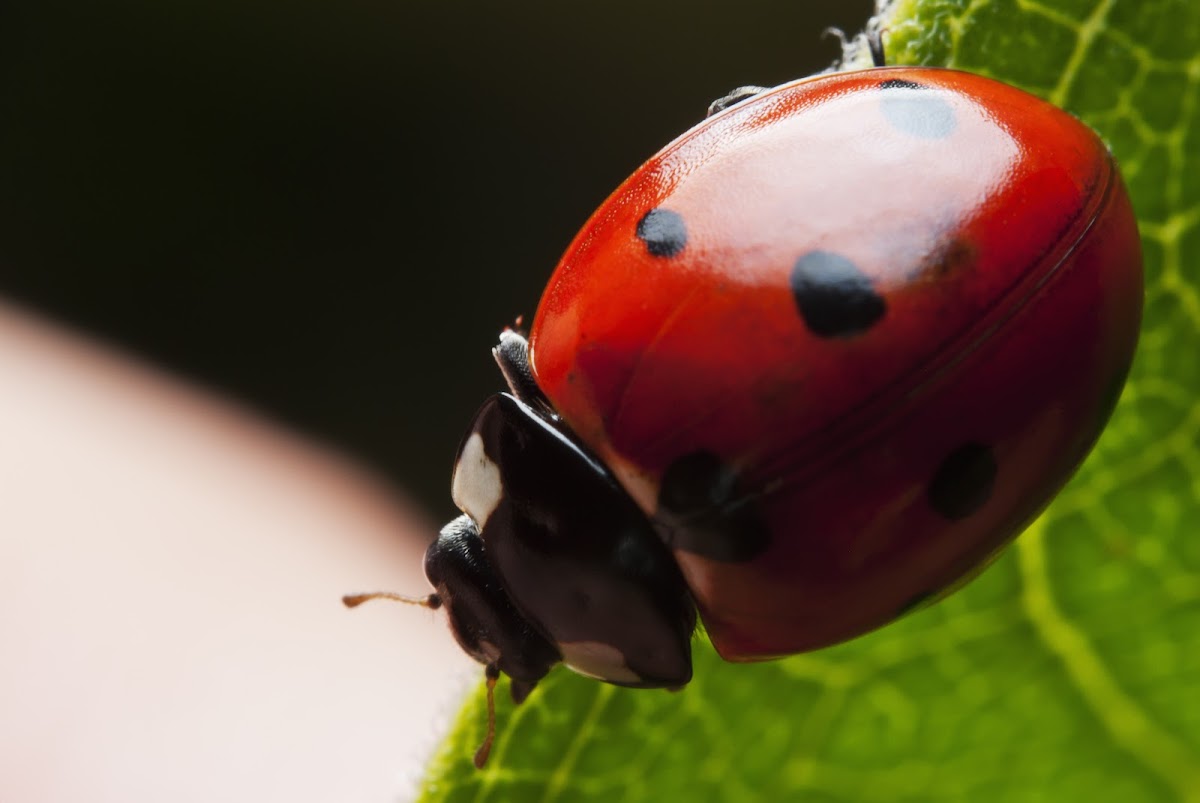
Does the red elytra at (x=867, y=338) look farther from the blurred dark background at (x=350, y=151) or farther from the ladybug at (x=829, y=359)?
the blurred dark background at (x=350, y=151)

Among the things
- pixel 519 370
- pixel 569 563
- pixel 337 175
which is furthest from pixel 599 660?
pixel 337 175

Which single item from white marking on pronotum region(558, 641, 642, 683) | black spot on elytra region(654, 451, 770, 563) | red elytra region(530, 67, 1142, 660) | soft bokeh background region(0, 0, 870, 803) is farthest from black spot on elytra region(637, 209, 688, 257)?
soft bokeh background region(0, 0, 870, 803)

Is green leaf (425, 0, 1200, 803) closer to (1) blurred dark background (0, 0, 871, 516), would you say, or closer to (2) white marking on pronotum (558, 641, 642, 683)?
(2) white marking on pronotum (558, 641, 642, 683)

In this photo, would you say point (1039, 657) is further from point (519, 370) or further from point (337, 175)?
point (337, 175)

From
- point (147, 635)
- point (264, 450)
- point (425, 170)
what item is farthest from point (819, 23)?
point (147, 635)

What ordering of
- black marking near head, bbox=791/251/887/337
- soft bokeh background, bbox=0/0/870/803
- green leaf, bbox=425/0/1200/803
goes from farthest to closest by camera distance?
soft bokeh background, bbox=0/0/870/803
green leaf, bbox=425/0/1200/803
black marking near head, bbox=791/251/887/337

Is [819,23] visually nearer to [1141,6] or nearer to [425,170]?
[425,170]
